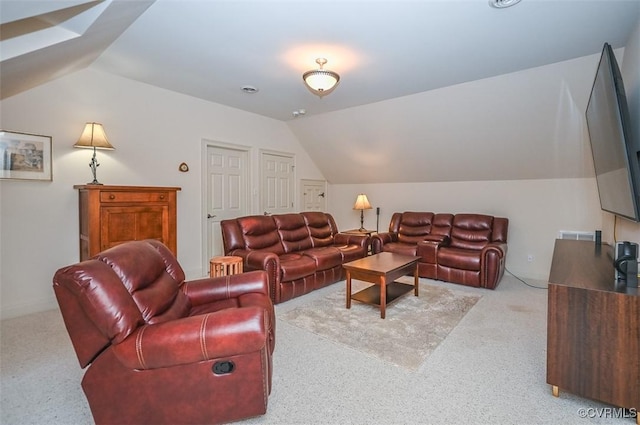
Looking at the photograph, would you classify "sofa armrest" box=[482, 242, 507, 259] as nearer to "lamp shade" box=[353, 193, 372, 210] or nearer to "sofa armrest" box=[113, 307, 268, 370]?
"lamp shade" box=[353, 193, 372, 210]

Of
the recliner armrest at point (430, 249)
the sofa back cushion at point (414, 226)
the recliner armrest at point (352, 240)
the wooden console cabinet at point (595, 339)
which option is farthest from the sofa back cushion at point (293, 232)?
the wooden console cabinet at point (595, 339)

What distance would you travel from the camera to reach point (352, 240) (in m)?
4.69

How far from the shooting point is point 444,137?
4562 millimetres

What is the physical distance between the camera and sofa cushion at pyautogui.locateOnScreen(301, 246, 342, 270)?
12.7 ft

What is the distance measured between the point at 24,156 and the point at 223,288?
8.47ft

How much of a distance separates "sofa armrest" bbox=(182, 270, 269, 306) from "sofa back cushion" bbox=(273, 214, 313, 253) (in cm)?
188

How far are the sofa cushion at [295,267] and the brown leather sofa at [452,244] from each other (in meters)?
1.53

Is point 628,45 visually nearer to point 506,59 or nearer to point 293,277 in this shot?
point 506,59

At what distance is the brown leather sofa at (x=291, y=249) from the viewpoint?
348 cm

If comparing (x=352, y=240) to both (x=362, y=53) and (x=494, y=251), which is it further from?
(x=362, y=53)

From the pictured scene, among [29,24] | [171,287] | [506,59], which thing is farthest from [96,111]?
[506,59]

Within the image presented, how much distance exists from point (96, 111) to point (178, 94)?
1.04 m

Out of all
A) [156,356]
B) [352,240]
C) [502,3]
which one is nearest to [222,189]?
[352,240]

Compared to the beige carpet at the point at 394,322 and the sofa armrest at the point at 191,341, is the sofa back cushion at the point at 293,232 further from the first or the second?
the sofa armrest at the point at 191,341
